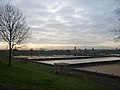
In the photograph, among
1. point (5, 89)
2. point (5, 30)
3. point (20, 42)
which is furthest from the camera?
point (20, 42)

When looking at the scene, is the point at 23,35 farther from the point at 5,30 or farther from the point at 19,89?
the point at 19,89

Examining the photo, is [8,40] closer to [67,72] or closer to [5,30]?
[5,30]

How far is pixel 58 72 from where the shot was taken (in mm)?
28969

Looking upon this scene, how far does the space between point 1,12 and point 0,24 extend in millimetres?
1481

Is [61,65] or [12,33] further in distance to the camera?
[61,65]

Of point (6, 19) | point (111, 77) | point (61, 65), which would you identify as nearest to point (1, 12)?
point (6, 19)

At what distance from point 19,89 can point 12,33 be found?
1687 centimetres

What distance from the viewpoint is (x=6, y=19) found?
86.6 feet

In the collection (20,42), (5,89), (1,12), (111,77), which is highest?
(1,12)

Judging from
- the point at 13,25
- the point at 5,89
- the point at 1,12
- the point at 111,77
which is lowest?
the point at 111,77

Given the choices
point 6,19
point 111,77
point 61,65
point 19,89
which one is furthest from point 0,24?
point 19,89

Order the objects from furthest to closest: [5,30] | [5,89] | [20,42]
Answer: [20,42]
[5,30]
[5,89]

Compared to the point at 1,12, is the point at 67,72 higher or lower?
lower

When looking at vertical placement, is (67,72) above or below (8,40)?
below
